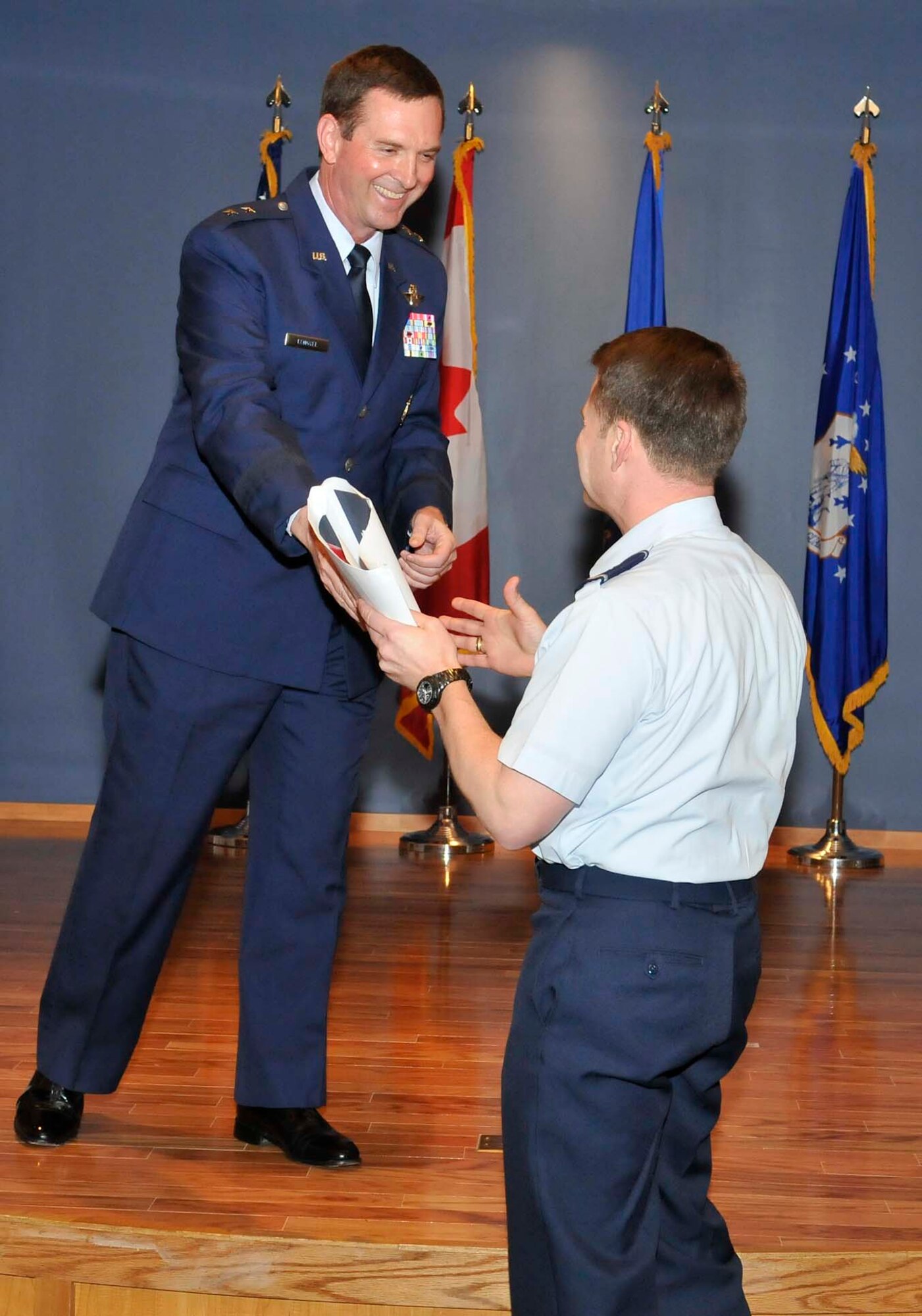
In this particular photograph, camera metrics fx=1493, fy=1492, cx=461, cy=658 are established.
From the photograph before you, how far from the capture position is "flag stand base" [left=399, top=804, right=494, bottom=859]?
5383 mm

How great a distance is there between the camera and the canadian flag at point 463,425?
17.5 ft

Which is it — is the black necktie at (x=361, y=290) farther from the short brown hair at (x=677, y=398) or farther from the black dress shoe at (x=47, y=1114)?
the black dress shoe at (x=47, y=1114)

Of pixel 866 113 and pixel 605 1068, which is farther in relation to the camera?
pixel 866 113

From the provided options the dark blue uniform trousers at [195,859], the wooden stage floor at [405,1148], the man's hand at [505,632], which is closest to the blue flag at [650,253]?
the wooden stage floor at [405,1148]

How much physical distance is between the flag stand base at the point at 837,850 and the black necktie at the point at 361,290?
135 inches

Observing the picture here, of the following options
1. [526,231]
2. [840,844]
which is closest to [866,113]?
[526,231]

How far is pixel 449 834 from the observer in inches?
216

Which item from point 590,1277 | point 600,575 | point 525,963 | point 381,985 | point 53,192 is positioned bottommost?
point 381,985

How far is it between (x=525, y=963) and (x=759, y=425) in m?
4.35

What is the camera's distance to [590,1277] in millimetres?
1539

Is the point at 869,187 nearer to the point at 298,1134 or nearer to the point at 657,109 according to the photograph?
the point at 657,109

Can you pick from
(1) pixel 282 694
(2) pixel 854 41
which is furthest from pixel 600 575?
(2) pixel 854 41

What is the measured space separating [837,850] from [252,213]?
376 centimetres

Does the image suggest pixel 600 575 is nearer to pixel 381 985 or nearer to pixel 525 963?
pixel 525 963
